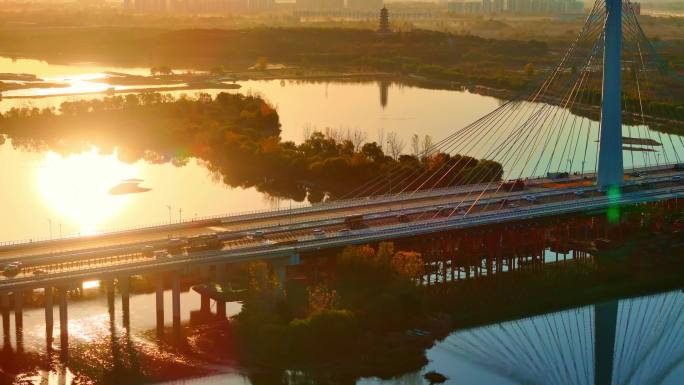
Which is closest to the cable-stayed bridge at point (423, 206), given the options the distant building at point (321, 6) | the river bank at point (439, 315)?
the river bank at point (439, 315)

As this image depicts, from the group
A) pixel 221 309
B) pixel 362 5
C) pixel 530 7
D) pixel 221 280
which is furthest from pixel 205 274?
pixel 362 5

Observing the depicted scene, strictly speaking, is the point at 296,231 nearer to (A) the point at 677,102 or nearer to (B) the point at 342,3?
(A) the point at 677,102

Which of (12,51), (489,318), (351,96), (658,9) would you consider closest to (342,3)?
(658,9)

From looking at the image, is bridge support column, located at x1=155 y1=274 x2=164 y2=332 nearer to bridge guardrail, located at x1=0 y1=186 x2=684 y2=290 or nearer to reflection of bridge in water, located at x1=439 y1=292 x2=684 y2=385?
bridge guardrail, located at x1=0 y1=186 x2=684 y2=290

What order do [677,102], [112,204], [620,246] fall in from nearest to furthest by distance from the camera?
[620,246], [112,204], [677,102]

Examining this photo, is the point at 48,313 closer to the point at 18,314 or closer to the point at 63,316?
the point at 63,316

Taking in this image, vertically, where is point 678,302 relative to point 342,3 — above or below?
below
